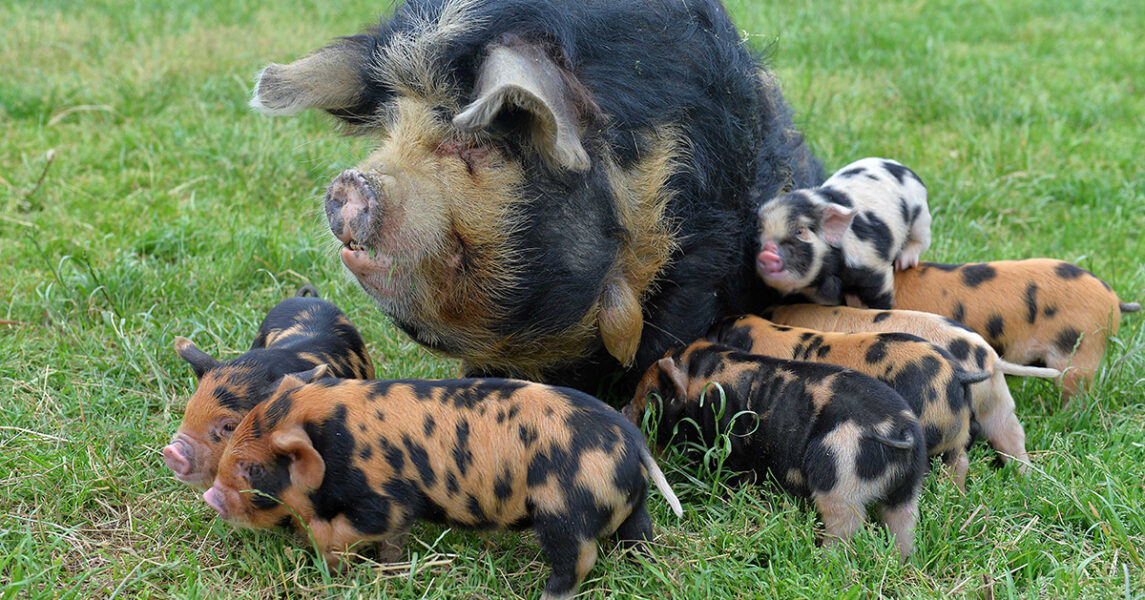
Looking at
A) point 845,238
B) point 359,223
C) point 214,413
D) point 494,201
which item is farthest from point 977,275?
point 214,413

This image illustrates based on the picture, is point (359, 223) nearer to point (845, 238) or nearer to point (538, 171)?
point (538, 171)

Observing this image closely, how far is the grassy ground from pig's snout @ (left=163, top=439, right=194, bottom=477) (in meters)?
0.22

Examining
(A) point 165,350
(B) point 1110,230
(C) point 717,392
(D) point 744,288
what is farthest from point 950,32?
(A) point 165,350

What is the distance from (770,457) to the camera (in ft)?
11.7

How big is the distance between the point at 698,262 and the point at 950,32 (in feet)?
21.5

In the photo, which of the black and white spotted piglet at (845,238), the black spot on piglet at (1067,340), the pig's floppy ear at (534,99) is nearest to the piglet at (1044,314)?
the black spot on piglet at (1067,340)

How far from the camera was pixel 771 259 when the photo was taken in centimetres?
421

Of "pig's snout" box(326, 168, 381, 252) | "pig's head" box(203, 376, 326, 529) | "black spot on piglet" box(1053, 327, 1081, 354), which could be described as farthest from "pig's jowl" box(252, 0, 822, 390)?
"black spot on piglet" box(1053, 327, 1081, 354)

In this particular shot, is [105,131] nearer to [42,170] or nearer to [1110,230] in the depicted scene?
[42,170]

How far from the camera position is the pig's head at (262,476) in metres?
3.10

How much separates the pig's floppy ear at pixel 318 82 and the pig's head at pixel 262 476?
118 centimetres

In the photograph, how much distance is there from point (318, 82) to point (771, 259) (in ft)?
6.10

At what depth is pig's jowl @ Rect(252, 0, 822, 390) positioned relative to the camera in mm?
3271

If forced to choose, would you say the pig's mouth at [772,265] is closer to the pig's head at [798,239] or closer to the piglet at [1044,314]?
the pig's head at [798,239]
